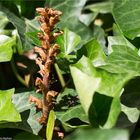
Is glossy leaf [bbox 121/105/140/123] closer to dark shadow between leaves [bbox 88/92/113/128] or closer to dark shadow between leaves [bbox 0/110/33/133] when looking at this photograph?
dark shadow between leaves [bbox 88/92/113/128]

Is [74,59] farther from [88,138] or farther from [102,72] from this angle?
[88,138]

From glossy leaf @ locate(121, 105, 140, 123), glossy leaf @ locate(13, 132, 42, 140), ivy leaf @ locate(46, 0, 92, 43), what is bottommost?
glossy leaf @ locate(13, 132, 42, 140)

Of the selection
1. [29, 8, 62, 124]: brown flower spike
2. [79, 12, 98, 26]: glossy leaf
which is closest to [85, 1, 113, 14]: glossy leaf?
[79, 12, 98, 26]: glossy leaf

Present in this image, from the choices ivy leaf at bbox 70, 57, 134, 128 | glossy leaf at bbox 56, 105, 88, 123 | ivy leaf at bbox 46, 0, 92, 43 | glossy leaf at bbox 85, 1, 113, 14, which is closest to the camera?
ivy leaf at bbox 70, 57, 134, 128

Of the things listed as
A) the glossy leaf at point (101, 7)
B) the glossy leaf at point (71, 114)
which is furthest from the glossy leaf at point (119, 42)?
the glossy leaf at point (101, 7)

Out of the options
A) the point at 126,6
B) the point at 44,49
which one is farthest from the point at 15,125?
the point at 126,6

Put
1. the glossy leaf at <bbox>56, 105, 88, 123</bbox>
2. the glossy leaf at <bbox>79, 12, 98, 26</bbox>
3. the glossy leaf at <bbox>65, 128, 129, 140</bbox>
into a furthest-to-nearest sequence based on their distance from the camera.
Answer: the glossy leaf at <bbox>79, 12, 98, 26</bbox>, the glossy leaf at <bbox>56, 105, 88, 123</bbox>, the glossy leaf at <bbox>65, 128, 129, 140</bbox>

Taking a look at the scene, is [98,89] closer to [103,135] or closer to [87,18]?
[103,135]
